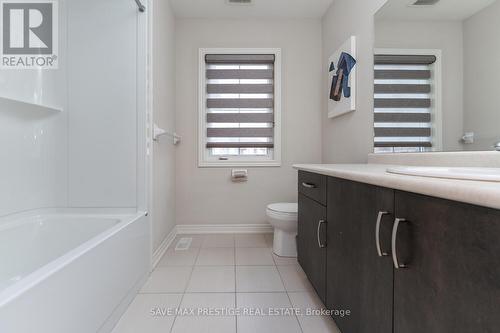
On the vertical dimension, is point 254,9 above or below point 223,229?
above

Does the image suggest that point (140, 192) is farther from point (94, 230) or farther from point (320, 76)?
point (320, 76)

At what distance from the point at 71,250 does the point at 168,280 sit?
2.22 feet

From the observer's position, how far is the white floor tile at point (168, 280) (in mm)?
1601

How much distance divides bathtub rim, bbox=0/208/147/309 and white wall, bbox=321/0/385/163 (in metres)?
1.72

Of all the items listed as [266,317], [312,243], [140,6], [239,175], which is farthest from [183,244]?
[140,6]

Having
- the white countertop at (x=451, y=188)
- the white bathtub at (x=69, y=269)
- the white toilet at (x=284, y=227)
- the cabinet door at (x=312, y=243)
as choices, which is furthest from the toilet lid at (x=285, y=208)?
the white countertop at (x=451, y=188)

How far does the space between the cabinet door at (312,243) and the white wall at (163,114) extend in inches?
43.6

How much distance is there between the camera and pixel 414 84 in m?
1.41

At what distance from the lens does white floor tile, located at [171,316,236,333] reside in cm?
123

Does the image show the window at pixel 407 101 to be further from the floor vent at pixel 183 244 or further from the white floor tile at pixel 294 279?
the floor vent at pixel 183 244

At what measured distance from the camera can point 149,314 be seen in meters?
1.35

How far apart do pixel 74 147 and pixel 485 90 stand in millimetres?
2352

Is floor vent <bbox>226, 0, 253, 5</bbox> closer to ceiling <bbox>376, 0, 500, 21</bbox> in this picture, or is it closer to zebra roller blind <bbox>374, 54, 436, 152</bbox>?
ceiling <bbox>376, 0, 500, 21</bbox>

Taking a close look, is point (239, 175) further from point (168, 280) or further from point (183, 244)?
point (168, 280)
